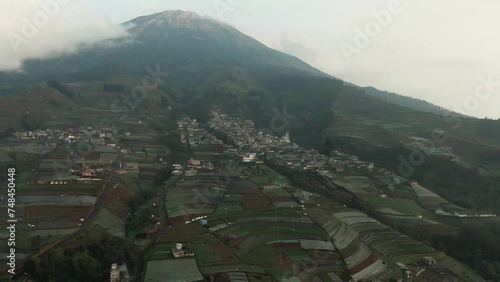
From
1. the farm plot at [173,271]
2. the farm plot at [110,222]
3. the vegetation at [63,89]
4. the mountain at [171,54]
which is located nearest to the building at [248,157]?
the farm plot at [110,222]

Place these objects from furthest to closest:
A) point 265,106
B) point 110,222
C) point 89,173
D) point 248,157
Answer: point 265,106 < point 248,157 < point 89,173 < point 110,222

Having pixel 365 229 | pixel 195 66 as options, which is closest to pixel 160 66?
pixel 195 66

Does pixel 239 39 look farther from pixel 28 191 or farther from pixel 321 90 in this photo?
pixel 28 191

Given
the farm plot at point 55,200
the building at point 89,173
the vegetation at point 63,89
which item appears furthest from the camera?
the vegetation at point 63,89

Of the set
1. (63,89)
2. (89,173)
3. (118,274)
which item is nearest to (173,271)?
(118,274)

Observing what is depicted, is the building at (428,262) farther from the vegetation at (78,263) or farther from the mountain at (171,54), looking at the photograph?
the mountain at (171,54)

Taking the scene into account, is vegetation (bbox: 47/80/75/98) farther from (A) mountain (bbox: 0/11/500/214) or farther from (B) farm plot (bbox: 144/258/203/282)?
(B) farm plot (bbox: 144/258/203/282)

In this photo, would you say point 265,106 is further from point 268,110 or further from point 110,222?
point 110,222
